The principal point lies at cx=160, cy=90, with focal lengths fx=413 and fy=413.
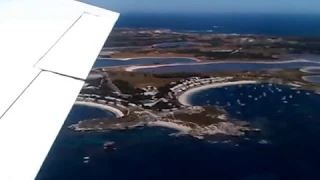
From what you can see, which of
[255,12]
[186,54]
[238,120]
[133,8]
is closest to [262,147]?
[238,120]

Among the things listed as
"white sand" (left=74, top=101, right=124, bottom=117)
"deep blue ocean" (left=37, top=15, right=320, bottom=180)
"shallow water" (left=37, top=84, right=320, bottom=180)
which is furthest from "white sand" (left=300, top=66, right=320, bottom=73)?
"white sand" (left=74, top=101, right=124, bottom=117)

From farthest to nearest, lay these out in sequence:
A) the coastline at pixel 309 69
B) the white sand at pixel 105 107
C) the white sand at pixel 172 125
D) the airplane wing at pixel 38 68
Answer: the coastline at pixel 309 69, the white sand at pixel 105 107, the white sand at pixel 172 125, the airplane wing at pixel 38 68

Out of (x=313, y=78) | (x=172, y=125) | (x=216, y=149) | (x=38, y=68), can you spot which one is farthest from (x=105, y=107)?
(x=38, y=68)

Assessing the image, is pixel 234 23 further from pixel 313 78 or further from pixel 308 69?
pixel 313 78

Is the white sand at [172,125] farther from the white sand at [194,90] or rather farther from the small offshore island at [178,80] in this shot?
the white sand at [194,90]

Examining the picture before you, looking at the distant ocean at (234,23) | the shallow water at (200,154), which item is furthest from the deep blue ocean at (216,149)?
the distant ocean at (234,23)

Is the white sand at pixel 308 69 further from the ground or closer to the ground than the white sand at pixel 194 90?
further from the ground

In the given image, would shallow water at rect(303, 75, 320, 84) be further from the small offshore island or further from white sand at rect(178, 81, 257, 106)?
white sand at rect(178, 81, 257, 106)
